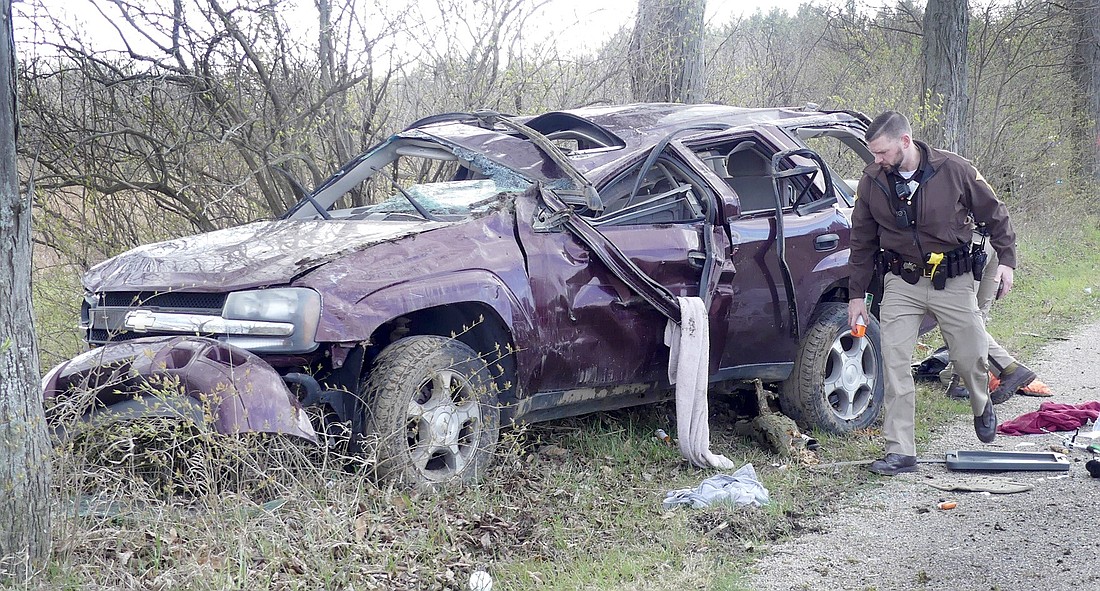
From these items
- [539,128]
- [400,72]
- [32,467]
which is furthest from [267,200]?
[32,467]

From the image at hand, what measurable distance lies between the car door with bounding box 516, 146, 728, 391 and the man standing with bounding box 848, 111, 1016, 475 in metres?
0.87

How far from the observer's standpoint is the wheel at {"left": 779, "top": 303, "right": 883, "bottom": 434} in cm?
615

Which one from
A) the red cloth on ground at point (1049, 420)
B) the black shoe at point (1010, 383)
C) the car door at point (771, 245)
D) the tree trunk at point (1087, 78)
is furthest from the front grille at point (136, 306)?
the tree trunk at point (1087, 78)

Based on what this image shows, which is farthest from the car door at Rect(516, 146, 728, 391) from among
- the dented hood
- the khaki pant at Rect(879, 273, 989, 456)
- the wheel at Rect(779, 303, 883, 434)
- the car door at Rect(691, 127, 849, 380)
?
the khaki pant at Rect(879, 273, 989, 456)

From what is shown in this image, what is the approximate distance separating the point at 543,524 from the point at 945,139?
1054 cm

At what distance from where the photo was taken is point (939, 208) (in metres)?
5.46

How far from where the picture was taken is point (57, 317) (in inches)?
283

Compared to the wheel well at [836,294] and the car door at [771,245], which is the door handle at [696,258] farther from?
the wheel well at [836,294]

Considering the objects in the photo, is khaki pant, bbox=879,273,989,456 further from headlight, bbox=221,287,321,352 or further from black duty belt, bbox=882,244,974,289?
headlight, bbox=221,287,321,352

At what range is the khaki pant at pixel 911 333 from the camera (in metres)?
5.63

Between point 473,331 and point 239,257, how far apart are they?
1115 mm

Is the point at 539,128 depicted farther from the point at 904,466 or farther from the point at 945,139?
the point at 945,139

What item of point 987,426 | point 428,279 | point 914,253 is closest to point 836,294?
point 914,253

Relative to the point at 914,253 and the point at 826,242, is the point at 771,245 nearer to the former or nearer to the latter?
the point at 826,242
